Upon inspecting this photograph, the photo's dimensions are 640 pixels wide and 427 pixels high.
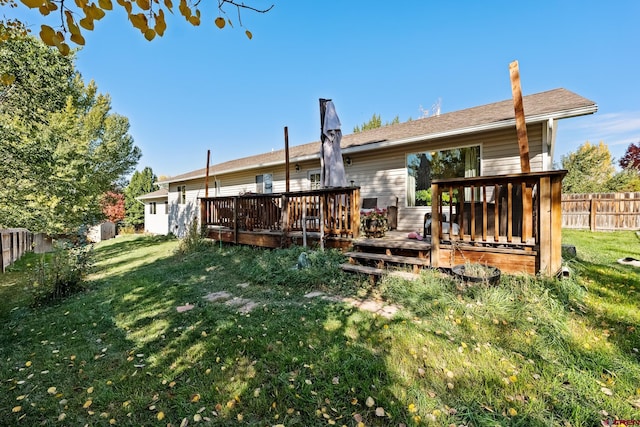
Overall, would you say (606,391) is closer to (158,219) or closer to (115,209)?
(158,219)

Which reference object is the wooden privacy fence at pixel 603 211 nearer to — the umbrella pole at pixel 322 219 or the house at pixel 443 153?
the house at pixel 443 153

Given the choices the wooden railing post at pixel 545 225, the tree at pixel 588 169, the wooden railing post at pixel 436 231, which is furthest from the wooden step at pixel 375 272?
the tree at pixel 588 169

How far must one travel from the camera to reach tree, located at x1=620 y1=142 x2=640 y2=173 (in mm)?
20750

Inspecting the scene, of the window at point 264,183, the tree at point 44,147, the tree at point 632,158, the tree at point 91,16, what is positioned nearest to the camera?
the tree at point 91,16

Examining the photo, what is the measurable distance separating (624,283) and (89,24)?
21.0 ft

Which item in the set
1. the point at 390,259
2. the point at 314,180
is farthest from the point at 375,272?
the point at 314,180

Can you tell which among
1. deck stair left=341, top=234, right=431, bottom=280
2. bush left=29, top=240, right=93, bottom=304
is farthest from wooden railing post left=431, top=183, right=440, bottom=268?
bush left=29, top=240, right=93, bottom=304

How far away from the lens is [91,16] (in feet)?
5.03

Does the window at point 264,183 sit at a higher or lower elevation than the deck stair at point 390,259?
higher

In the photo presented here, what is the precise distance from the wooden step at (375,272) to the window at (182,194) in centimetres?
1483

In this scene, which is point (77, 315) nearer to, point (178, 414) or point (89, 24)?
point (178, 414)

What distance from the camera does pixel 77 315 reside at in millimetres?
4160

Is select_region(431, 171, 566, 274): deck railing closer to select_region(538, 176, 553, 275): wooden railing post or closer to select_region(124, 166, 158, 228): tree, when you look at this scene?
select_region(538, 176, 553, 275): wooden railing post

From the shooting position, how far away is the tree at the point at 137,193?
24453mm
